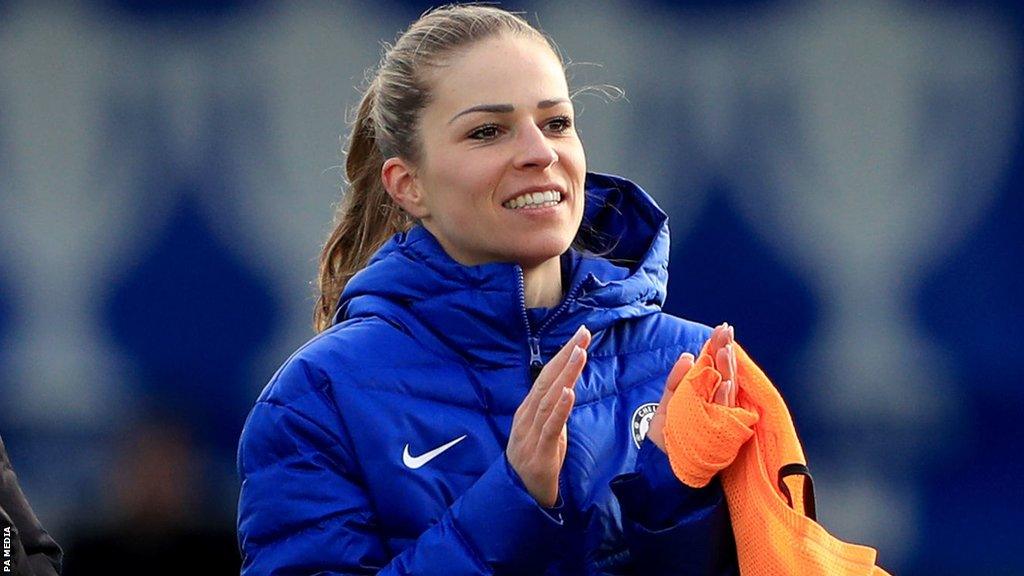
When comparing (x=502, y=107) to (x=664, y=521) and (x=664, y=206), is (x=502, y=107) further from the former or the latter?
(x=664, y=206)

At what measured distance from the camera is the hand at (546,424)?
1988mm

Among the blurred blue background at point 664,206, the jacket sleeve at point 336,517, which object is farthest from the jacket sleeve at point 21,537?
the blurred blue background at point 664,206

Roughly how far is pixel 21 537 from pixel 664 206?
3005 mm

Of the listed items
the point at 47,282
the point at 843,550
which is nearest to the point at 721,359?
the point at 843,550

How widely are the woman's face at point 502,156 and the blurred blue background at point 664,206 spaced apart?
2727 millimetres

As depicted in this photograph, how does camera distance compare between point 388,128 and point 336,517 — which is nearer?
point 336,517

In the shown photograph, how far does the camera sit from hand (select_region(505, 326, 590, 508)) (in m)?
1.99

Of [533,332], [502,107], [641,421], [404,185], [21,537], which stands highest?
[502,107]

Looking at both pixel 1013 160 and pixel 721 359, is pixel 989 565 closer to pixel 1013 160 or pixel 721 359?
pixel 1013 160

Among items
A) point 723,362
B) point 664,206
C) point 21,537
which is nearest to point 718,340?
point 723,362

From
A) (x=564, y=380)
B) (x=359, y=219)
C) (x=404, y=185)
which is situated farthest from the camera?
(x=359, y=219)

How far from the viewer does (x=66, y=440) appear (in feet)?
16.2

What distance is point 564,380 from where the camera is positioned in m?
1.99

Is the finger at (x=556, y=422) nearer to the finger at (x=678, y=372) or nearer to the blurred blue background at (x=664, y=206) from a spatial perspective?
the finger at (x=678, y=372)
